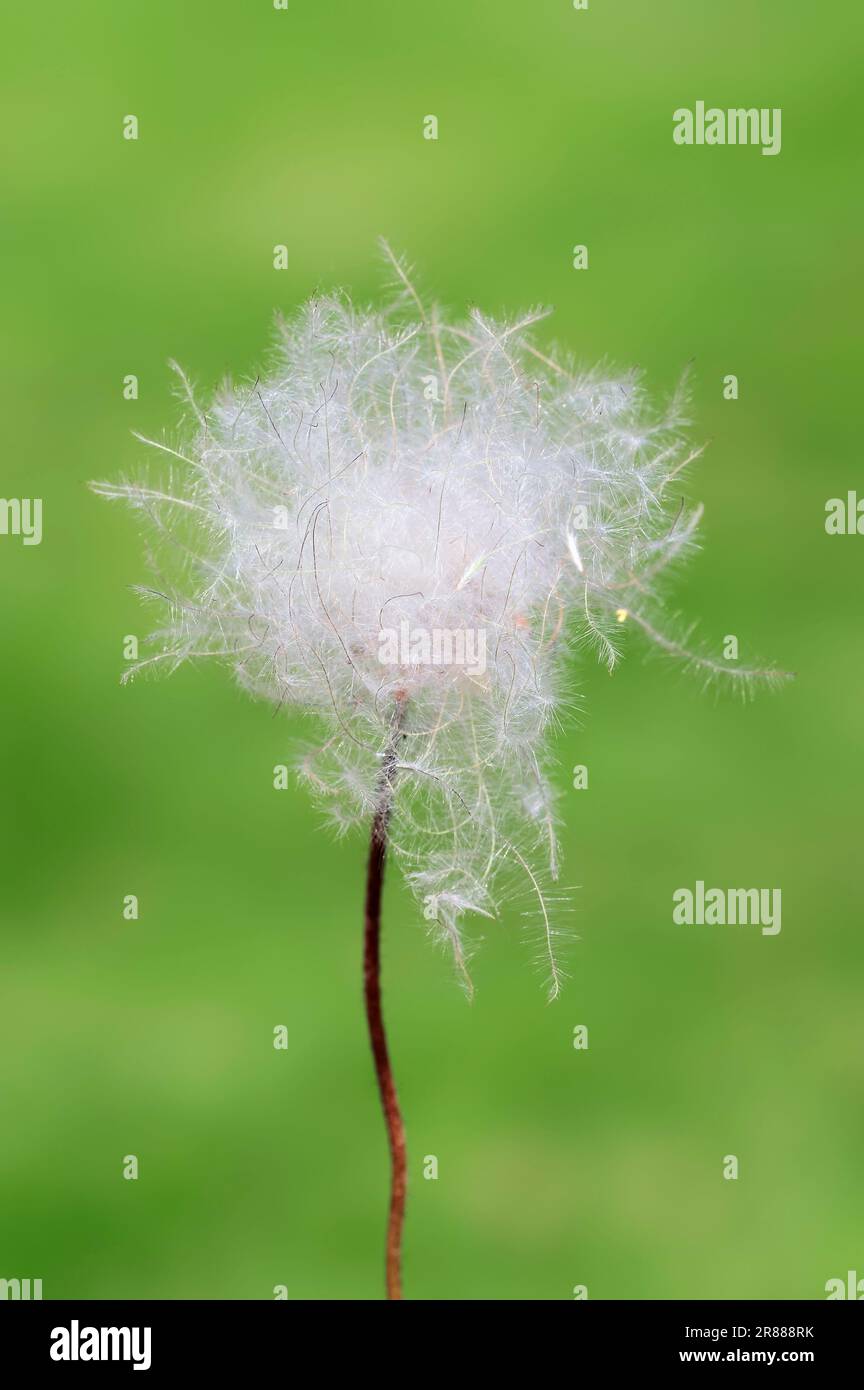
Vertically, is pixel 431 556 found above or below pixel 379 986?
above

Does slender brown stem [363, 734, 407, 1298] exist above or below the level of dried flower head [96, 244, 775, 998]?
below

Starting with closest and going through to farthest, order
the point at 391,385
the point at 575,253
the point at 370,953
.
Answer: the point at 370,953, the point at 391,385, the point at 575,253

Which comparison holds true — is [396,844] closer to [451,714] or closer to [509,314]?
[451,714]

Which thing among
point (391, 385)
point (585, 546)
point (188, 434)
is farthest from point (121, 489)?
point (585, 546)

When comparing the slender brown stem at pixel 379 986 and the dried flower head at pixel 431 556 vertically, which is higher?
the dried flower head at pixel 431 556
